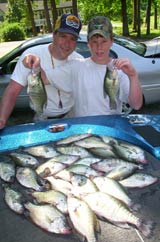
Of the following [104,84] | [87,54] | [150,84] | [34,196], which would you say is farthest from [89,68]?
[150,84]

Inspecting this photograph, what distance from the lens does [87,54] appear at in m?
6.59

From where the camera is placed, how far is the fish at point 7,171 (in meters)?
2.07

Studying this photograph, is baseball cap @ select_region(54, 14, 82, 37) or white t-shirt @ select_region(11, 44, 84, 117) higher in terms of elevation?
baseball cap @ select_region(54, 14, 82, 37)

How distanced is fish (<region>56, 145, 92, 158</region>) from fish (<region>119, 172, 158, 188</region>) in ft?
1.20

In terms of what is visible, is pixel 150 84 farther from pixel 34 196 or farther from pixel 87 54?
pixel 34 196

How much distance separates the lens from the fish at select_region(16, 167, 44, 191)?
198cm

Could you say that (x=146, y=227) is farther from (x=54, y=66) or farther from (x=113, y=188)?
(x=54, y=66)

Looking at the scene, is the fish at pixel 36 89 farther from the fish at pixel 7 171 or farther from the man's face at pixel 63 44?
the fish at pixel 7 171

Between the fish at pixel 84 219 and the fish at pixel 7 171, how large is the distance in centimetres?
43

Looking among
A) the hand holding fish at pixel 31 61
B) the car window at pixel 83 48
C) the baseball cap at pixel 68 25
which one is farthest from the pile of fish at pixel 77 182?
the car window at pixel 83 48

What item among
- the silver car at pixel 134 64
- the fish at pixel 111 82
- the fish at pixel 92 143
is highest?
the fish at pixel 111 82

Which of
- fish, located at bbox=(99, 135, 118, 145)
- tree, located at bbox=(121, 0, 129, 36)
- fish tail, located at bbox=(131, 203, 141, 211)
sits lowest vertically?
tree, located at bbox=(121, 0, 129, 36)

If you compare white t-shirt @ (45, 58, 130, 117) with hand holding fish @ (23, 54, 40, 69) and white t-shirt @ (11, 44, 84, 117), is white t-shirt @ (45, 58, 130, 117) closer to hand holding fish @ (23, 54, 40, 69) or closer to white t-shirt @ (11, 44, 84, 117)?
white t-shirt @ (11, 44, 84, 117)

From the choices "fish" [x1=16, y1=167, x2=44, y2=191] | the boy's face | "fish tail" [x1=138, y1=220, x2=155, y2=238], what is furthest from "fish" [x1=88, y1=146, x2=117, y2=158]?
the boy's face
